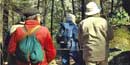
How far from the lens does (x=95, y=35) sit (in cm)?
874

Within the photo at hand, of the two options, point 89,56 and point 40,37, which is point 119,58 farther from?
point 40,37

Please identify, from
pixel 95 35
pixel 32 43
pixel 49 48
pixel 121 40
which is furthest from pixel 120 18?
pixel 32 43

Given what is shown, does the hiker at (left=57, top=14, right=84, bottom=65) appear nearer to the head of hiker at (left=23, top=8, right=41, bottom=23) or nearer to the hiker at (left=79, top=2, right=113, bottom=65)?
the hiker at (left=79, top=2, right=113, bottom=65)

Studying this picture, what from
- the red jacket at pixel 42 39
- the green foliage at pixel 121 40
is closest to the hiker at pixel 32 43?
the red jacket at pixel 42 39

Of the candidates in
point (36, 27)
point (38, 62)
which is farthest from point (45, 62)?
point (36, 27)

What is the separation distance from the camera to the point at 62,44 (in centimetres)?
1311

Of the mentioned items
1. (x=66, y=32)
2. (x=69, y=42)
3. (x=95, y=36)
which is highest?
(x=95, y=36)

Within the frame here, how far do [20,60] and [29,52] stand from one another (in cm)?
21

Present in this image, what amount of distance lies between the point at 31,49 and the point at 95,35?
7.71 feet

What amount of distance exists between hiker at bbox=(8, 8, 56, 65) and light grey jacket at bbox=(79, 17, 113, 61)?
2.11m

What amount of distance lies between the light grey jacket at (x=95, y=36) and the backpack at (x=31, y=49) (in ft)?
7.29

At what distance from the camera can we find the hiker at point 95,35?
868 centimetres

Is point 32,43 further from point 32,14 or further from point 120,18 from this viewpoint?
point 120,18

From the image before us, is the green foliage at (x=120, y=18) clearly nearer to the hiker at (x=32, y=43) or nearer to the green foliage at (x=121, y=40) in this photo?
the green foliage at (x=121, y=40)
